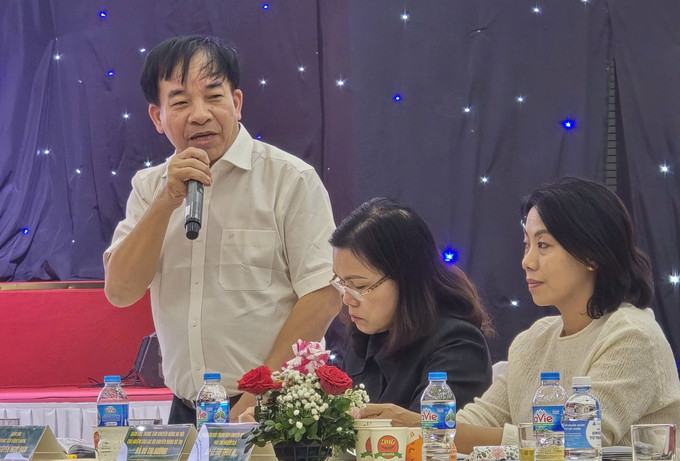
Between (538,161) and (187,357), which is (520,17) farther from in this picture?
(187,357)

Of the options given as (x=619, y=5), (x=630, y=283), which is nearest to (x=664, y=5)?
(x=619, y=5)

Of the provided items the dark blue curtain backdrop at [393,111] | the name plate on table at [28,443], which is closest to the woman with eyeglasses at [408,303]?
the name plate on table at [28,443]

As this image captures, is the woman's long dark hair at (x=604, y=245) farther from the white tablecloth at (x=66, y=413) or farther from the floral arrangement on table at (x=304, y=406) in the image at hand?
the white tablecloth at (x=66, y=413)

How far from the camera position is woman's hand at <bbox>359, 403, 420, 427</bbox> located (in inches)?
72.8

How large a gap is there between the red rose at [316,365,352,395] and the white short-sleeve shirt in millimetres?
776

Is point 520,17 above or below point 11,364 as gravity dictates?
above

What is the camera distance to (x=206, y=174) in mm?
2049

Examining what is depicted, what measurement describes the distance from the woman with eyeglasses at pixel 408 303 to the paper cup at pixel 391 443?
56cm

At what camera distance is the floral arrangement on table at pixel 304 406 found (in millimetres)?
1484

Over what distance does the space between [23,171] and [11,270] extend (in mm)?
551

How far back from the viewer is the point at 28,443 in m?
1.68

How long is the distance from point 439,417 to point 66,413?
2.52 metres

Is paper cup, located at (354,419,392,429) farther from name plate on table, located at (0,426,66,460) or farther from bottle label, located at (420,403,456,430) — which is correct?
name plate on table, located at (0,426,66,460)

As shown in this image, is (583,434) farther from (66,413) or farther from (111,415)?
(66,413)
